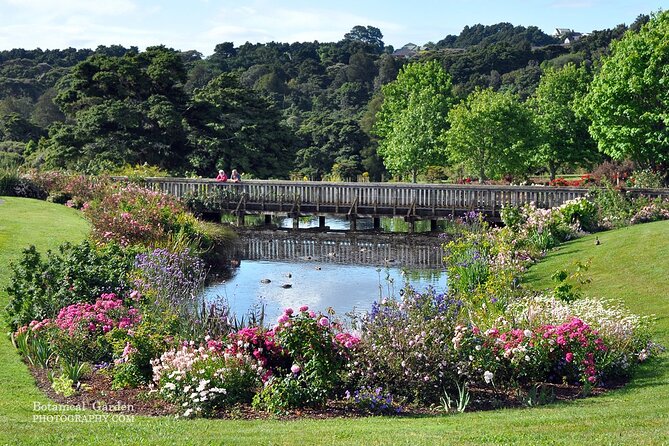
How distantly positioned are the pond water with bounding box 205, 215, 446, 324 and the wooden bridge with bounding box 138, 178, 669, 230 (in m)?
1.85

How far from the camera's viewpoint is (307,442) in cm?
825

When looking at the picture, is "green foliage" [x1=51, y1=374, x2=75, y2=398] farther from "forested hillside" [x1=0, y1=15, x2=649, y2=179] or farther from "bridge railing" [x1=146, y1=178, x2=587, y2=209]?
"forested hillside" [x1=0, y1=15, x2=649, y2=179]

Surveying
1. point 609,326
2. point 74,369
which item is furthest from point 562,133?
point 74,369

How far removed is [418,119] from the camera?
172ft

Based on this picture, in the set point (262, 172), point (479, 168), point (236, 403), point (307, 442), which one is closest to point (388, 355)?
point (236, 403)

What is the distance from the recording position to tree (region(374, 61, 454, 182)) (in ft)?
170

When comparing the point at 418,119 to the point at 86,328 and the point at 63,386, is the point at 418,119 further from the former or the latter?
the point at 63,386

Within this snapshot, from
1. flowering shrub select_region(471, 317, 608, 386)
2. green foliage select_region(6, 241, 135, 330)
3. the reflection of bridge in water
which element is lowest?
the reflection of bridge in water

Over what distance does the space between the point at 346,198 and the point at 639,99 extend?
1329cm

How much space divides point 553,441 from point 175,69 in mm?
47710

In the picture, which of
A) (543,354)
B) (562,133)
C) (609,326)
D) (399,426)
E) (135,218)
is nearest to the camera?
(399,426)

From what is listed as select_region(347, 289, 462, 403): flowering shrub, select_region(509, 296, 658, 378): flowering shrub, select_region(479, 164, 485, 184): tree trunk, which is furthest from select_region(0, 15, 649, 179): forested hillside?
select_region(347, 289, 462, 403): flowering shrub

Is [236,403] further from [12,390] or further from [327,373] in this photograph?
[12,390]

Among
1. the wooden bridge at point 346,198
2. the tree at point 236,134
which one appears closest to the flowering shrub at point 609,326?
the wooden bridge at point 346,198
